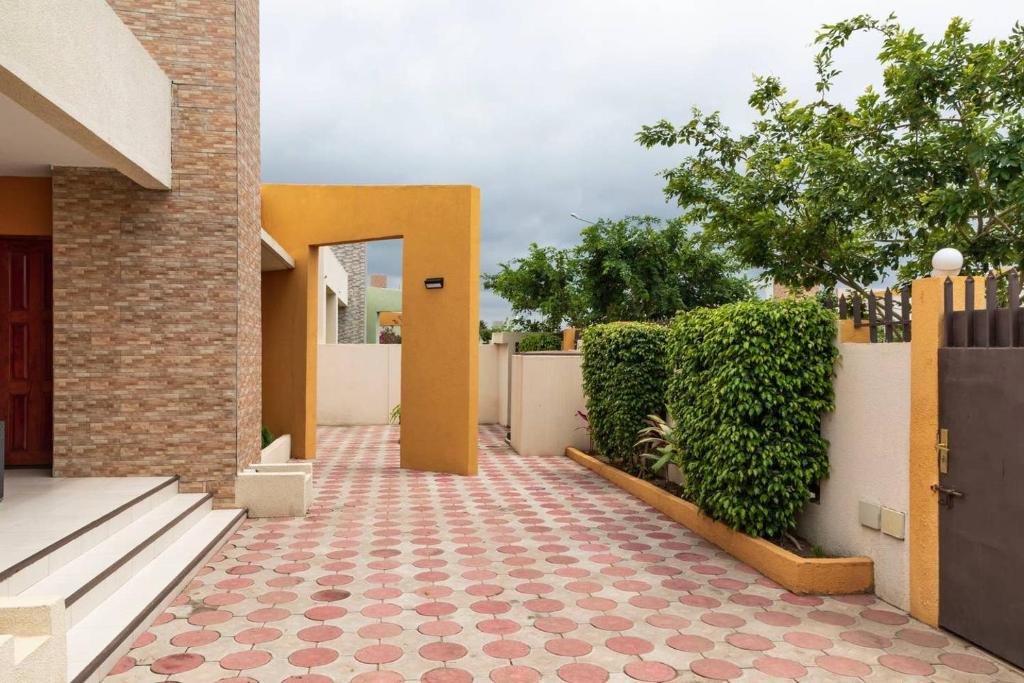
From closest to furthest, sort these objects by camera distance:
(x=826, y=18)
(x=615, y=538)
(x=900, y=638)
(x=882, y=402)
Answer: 1. (x=900, y=638)
2. (x=882, y=402)
3. (x=615, y=538)
4. (x=826, y=18)

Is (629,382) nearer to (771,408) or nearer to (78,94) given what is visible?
(771,408)

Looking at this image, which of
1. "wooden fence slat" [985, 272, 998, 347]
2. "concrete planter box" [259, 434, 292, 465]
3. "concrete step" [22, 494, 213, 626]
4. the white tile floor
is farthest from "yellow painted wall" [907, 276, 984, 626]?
"concrete planter box" [259, 434, 292, 465]

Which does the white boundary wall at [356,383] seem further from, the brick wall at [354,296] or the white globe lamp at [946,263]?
the white globe lamp at [946,263]

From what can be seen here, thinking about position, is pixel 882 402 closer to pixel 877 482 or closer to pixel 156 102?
pixel 877 482

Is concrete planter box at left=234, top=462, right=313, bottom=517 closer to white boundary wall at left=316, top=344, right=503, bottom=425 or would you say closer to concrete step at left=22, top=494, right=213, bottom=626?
concrete step at left=22, top=494, right=213, bottom=626

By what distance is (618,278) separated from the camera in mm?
21281

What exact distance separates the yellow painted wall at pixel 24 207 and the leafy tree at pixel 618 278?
1575 centimetres

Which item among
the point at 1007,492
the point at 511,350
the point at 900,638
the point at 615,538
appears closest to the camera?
the point at 1007,492

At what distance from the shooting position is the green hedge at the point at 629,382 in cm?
949

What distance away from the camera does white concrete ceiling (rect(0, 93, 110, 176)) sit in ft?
15.7

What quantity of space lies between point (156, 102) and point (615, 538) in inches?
241

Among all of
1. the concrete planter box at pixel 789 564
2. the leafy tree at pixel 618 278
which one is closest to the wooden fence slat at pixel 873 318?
the concrete planter box at pixel 789 564

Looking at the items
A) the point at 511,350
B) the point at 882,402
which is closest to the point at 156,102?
the point at 882,402

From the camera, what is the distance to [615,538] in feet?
21.8
